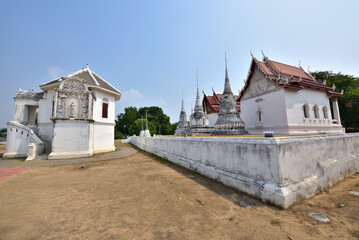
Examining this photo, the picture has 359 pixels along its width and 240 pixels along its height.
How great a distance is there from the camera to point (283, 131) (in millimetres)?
10656

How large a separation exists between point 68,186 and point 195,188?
4.10 metres

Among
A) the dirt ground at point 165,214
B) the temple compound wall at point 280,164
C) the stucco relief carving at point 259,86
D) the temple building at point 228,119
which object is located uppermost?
the stucco relief carving at point 259,86

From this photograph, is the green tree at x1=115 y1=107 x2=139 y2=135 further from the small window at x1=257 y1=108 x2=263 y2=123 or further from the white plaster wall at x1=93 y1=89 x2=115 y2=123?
the small window at x1=257 y1=108 x2=263 y2=123

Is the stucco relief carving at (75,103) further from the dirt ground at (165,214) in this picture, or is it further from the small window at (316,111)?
the small window at (316,111)

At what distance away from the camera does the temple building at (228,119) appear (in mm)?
9571

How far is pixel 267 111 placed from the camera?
1177 centimetres

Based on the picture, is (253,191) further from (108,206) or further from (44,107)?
(44,107)

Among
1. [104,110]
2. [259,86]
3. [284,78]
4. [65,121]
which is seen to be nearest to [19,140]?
[65,121]

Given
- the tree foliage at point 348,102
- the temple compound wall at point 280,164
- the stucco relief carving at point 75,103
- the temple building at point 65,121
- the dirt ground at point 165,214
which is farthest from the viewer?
the tree foliage at point 348,102

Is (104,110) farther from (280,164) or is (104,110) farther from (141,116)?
(141,116)

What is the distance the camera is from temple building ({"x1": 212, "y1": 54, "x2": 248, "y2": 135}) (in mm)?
9571

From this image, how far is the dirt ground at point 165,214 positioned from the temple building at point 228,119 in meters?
5.62

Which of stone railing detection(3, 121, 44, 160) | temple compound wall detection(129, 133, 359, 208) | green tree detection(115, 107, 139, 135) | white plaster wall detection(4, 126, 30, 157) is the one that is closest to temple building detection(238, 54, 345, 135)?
temple compound wall detection(129, 133, 359, 208)

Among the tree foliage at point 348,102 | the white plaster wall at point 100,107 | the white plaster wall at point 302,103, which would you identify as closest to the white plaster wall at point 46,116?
the white plaster wall at point 100,107
